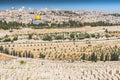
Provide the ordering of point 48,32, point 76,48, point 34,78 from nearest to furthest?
point 34,78 < point 76,48 < point 48,32

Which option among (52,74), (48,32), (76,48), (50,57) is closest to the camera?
(52,74)

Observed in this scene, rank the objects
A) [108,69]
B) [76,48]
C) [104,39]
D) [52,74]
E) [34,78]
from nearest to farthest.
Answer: [34,78] → [52,74] → [108,69] → [76,48] → [104,39]

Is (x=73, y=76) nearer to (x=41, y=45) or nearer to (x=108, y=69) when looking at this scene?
(x=108, y=69)

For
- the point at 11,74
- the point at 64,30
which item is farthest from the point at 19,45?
the point at 11,74

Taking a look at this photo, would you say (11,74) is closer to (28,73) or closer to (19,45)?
(28,73)

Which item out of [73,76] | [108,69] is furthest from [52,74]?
[108,69]

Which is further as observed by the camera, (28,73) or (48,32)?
(48,32)

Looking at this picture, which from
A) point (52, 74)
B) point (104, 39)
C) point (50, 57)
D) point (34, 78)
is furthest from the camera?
point (104, 39)

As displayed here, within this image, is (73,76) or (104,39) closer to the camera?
(73,76)

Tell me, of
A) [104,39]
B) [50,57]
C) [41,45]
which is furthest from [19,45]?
[104,39]
